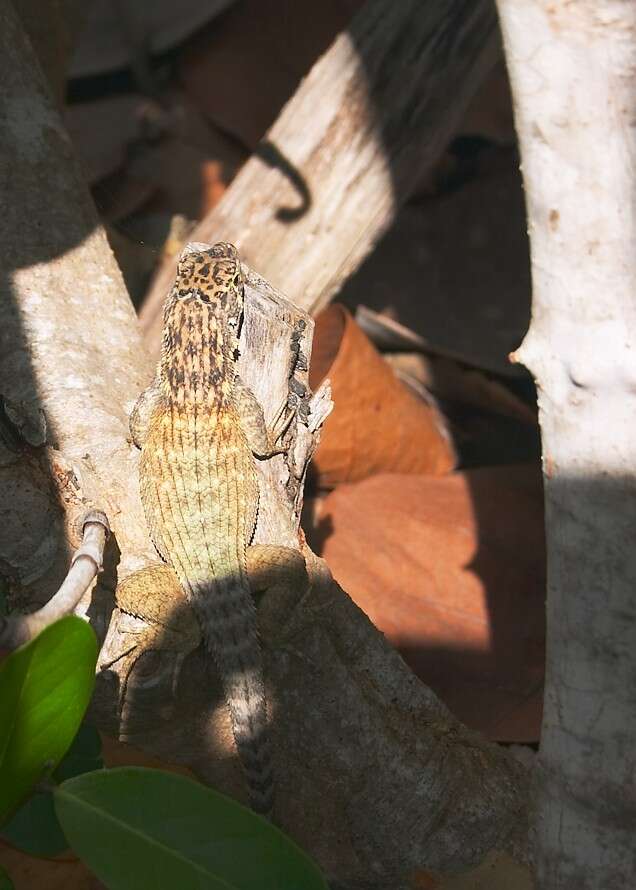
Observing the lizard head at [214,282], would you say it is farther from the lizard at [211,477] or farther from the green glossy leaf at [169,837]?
the green glossy leaf at [169,837]

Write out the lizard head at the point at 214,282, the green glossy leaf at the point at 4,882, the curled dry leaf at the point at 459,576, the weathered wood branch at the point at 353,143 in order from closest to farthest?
the green glossy leaf at the point at 4,882 < the lizard head at the point at 214,282 < the curled dry leaf at the point at 459,576 < the weathered wood branch at the point at 353,143

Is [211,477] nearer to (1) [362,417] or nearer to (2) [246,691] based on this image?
(2) [246,691]

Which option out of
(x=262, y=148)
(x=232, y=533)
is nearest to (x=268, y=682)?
(x=232, y=533)

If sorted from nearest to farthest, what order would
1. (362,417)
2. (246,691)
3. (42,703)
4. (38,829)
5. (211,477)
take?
1. (42,703)
2. (38,829)
3. (246,691)
4. (211,477)
5. (362,417)

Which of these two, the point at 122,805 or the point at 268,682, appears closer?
the point at 122,805

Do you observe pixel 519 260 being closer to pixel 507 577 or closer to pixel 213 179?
pixel 213 179

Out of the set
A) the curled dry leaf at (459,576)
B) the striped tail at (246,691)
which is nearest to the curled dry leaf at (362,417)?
the curled dry leaf at (459,576)

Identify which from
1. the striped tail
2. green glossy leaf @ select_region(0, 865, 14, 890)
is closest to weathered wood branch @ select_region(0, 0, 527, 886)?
the striped tail

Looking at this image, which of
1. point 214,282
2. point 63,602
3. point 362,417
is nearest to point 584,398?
point 63,602
